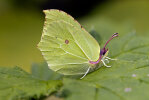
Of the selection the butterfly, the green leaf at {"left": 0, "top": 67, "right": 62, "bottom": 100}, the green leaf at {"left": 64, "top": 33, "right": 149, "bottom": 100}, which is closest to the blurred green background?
the butterfly

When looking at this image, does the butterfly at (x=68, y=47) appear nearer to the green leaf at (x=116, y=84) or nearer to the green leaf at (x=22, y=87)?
the green leaf at (x=116, y=84)

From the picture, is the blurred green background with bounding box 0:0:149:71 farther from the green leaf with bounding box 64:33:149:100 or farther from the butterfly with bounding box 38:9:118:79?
the green leaf with bounding box 64:33:149:100

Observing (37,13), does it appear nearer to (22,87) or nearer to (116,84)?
(22,87)

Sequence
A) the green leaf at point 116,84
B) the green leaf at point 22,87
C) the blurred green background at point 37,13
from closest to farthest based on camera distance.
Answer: the green leaf at point 116,84 → the green leaf at point 22,87 → the blurred green background at point 37,13

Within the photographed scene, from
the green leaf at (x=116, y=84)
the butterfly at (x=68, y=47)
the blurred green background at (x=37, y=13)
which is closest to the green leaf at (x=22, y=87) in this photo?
the green leaf at (x=116, y=84)

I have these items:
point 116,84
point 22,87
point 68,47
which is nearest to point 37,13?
point 68,47

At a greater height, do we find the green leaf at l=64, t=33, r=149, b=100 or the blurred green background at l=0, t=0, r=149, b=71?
the blurred green background at l=0, t=0, r=149, b=71
